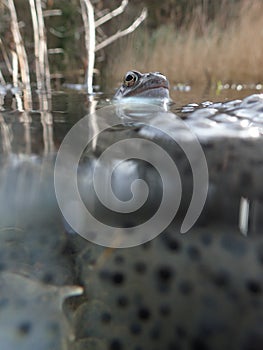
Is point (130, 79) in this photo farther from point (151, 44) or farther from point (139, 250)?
point (151, 44)

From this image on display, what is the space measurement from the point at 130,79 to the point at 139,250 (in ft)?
4.75

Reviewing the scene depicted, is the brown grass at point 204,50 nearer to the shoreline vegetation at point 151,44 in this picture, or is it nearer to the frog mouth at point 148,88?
the shoreline vegetation at point 151,44

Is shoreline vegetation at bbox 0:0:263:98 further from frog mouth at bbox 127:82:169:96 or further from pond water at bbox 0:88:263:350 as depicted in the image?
pond water at bbox 0:88:263:350

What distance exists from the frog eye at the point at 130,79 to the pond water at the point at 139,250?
4.21 ft

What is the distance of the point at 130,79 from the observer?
200cm

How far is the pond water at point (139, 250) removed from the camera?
0.64 meters

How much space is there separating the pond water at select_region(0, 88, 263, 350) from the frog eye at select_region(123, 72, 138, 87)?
128 centimetres

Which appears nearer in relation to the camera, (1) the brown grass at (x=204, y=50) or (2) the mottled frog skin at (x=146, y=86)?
(2) the mottled frog skin at (x=146, y=86)

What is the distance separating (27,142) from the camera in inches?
35.5

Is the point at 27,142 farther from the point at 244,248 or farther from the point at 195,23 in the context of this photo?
the point at 195,23

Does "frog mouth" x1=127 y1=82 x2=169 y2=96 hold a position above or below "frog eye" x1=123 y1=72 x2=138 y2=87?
below

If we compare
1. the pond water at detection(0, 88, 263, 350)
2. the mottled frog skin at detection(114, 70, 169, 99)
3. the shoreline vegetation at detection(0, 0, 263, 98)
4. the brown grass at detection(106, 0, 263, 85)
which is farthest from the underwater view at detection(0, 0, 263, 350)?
the brown grass at detection(106, 0, 263, 85)

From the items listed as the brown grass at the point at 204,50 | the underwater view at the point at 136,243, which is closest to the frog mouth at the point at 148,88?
the underwater view at the point at 136,243

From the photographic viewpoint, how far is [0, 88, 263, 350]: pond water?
0.64 meters
